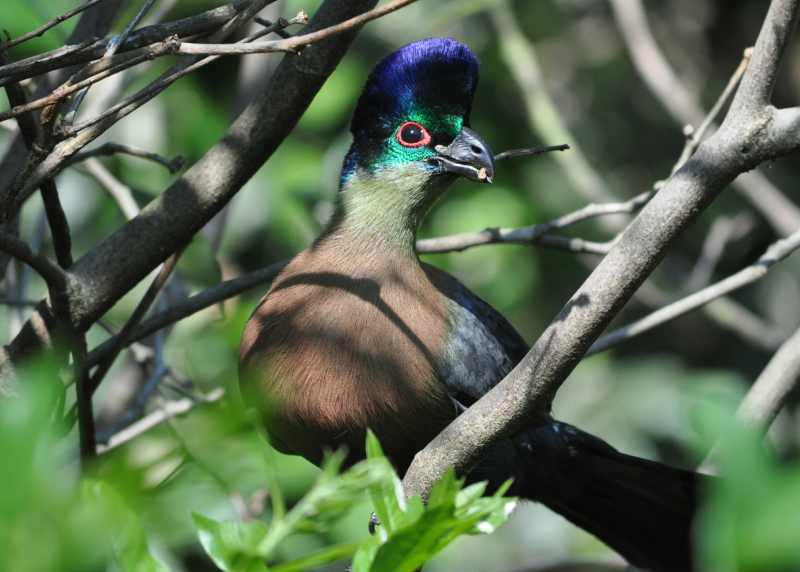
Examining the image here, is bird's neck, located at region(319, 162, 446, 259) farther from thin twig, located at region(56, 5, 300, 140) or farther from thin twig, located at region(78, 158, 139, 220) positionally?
thin twig, located at region(56, 5, 300, 140)

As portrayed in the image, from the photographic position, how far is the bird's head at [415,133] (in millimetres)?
3375

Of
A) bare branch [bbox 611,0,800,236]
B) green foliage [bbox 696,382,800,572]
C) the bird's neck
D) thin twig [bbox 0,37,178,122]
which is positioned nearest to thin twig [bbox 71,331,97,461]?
thin twig [bbox 0,37,178,122]

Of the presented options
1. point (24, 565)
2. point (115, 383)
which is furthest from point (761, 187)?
point (24, 565)

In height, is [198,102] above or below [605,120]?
above

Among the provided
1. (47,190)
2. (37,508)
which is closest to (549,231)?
(47,190)

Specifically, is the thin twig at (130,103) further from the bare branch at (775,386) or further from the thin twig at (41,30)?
the bare branch at (775,386)

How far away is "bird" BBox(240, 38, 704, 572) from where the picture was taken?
310cm

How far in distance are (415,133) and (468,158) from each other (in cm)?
21

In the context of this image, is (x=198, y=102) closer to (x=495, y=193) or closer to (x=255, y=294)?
(x=255, y=294)

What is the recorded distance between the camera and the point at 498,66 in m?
5.60

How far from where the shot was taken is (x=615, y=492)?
3.76 meters

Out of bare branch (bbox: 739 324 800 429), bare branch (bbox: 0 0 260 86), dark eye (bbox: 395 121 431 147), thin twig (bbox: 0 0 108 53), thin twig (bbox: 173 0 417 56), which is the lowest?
bare branch (bbox: 739 324 800 429)

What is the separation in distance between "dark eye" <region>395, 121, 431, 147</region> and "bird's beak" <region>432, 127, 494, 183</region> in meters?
0.05

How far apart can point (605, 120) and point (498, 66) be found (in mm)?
1402
